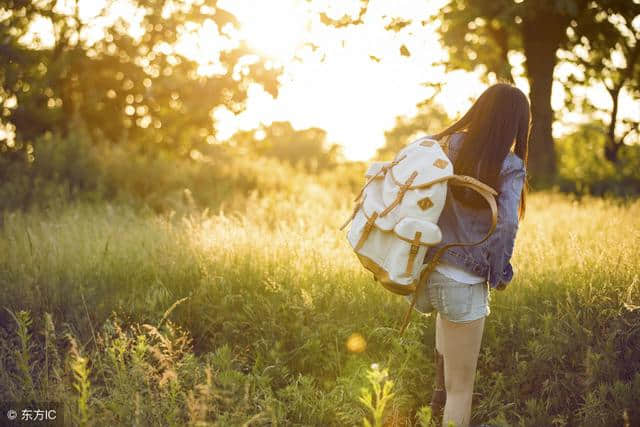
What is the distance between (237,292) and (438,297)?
2479mm

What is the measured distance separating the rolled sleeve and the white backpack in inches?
7.2

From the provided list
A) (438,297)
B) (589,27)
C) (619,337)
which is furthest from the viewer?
(589,27)

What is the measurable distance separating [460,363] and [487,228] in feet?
2.56

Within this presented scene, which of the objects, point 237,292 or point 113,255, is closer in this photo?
point 237,292

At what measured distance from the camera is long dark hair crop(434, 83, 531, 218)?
3162mm

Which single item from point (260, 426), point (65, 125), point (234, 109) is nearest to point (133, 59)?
point (65, 125)

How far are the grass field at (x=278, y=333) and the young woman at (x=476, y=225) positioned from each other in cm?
64

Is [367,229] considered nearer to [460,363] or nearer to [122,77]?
[460,363]

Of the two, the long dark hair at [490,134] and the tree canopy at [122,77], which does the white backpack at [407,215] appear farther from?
the tree canopy at [122,77]

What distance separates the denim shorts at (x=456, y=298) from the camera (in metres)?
3.14

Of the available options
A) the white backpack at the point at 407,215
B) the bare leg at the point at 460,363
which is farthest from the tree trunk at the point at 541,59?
the bare leg at the point at 460,363

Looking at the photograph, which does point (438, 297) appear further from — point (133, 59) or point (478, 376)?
point (133, 59)

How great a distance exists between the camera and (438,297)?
318 cm

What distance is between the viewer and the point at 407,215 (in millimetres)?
3113
